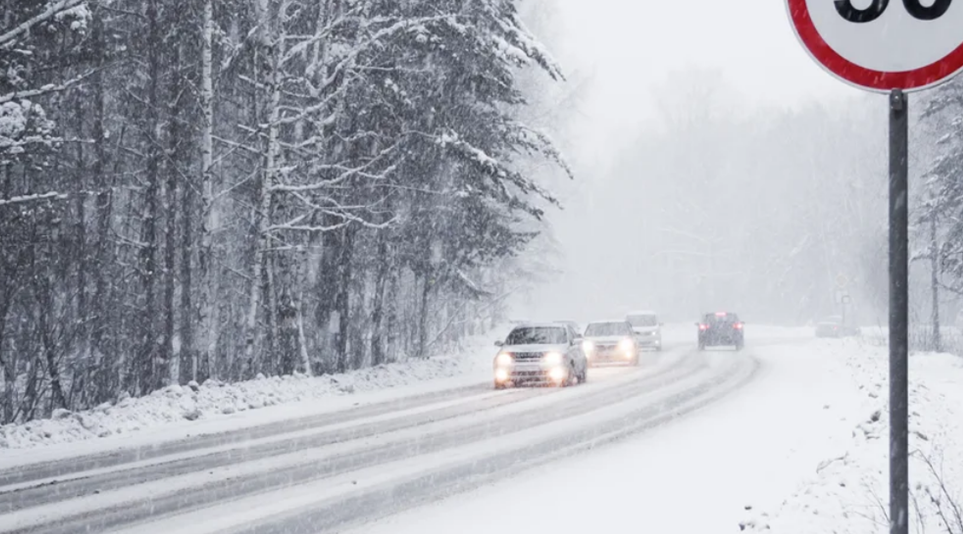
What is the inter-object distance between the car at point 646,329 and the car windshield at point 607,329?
9.40 meters

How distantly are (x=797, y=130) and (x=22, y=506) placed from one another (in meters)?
90.9

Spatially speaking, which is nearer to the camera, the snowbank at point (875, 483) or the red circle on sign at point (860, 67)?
the red circle on sign at point (860, 67)

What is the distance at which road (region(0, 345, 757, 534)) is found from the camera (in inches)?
354

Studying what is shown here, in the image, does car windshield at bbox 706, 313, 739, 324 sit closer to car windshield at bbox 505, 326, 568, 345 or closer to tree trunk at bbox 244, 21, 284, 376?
car windshield at bbox 505, 326, 568, 345

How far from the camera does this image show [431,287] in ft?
108

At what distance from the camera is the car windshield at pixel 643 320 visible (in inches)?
1865

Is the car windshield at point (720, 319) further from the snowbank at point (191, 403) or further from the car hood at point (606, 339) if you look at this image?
the snowbank at point (191, 403)

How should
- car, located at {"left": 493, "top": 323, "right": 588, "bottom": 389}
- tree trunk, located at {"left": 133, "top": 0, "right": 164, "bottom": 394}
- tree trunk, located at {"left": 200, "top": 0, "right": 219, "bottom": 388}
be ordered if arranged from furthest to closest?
car, located at {"left": 493, "top": 323, "right": 588, "bottom": 389} < tree trunk, located at {"left": 133, "top": 0, "right": 164, "bottom": 394} < tree trunk, located at {"left": 200, "top": 0, "right": 219, "bottom": 388}

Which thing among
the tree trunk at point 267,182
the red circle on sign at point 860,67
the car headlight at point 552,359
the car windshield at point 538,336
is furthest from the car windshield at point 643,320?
the red circle on sign at point 860,67

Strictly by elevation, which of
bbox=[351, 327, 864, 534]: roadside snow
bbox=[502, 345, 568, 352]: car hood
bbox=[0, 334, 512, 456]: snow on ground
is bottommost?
bbox=[0, 334, 512, 456]: snow on ground

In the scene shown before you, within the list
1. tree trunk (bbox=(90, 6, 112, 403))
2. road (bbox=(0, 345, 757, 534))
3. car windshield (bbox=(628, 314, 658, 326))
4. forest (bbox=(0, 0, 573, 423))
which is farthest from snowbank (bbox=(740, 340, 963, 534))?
car windshield (bbox=(628, 314, 658, 326))

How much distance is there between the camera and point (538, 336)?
27.2 m

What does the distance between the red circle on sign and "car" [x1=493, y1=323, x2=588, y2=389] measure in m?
22.2

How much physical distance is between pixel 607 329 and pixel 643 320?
10.8 m
